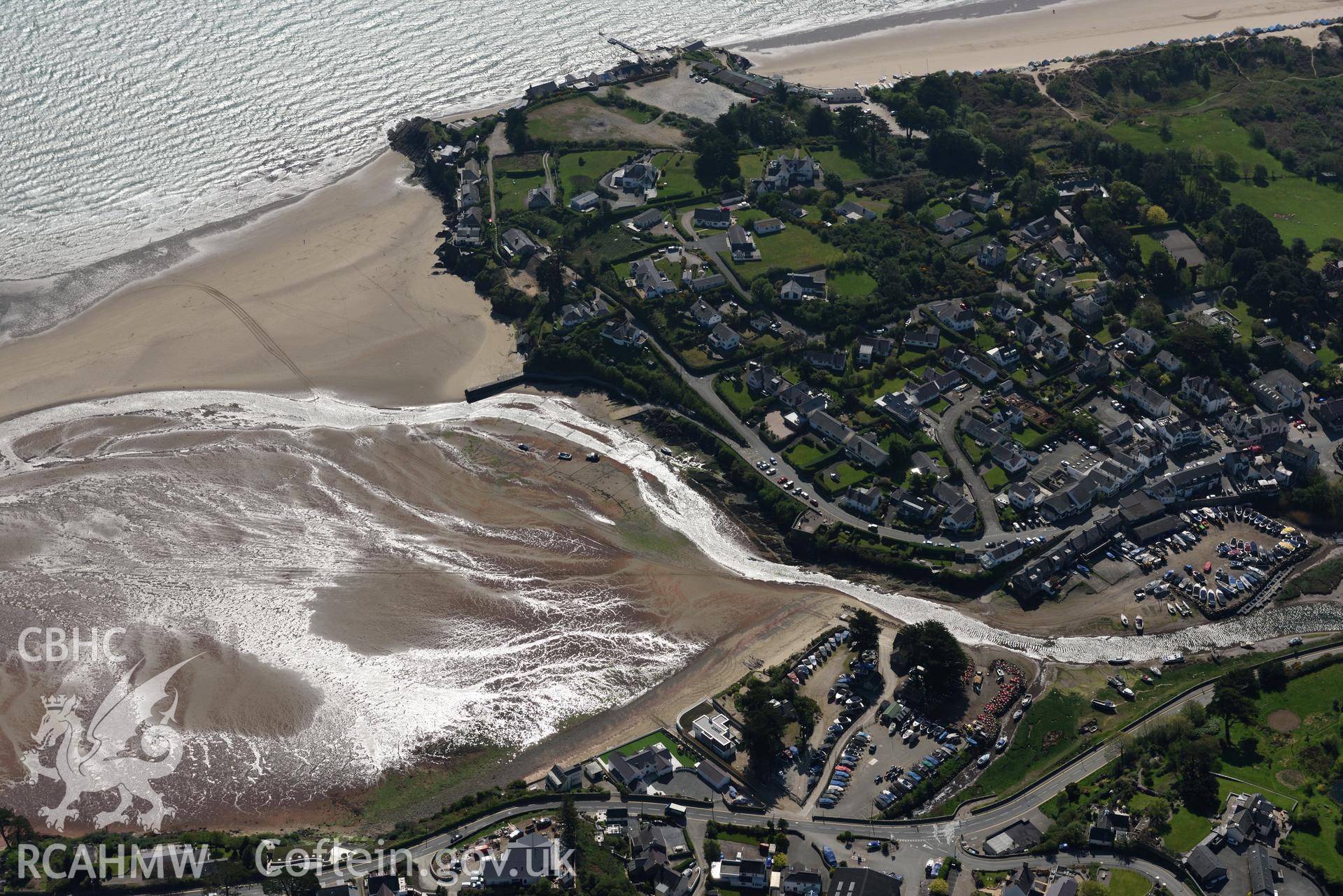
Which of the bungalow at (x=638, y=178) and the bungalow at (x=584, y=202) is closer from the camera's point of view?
the bungalow at (x=584, y=202)

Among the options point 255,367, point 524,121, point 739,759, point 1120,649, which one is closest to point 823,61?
point 524,121

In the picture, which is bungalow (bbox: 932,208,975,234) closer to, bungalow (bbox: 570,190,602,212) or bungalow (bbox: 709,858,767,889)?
bungalow (bbox: 570,190,602,212)

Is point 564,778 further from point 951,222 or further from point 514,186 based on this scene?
point 514,186

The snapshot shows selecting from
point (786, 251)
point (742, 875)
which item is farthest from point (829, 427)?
point (742, 875)

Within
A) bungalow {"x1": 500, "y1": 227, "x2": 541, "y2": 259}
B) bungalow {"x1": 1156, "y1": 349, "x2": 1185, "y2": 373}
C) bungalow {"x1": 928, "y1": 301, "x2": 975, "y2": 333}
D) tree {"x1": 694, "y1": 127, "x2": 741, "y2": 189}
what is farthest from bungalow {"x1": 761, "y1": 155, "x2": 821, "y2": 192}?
bungalow {"x1": 1156, "y1": 349, "x2": 1185, "y2": 373}

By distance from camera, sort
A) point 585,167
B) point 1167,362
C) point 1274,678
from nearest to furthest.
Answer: point 1274,678 → point 1167,362 → point 585,167

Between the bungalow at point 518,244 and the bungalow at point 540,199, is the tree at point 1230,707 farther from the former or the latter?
the bungalow at point 540,199

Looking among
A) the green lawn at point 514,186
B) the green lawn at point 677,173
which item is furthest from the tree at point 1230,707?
the green lawn at point 514,186
